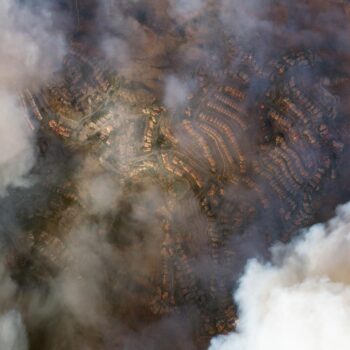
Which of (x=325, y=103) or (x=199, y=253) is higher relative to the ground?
(x=325, y=103)

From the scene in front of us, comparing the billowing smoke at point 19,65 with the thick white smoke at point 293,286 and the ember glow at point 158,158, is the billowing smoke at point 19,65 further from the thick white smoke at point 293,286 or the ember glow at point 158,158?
the thick white smoke at point 293,286

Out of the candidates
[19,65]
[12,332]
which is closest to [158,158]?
[19,65]

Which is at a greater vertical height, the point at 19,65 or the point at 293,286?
the point at 19,65

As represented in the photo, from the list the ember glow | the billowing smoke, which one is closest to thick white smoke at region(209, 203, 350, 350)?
the ember glow

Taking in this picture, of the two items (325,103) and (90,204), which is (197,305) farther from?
(325,103)

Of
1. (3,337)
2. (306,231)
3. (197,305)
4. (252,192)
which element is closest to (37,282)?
(3,337)

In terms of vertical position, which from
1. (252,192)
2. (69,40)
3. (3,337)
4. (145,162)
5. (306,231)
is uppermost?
(69,40)

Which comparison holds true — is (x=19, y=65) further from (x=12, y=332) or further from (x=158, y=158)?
(x=12, y=332)

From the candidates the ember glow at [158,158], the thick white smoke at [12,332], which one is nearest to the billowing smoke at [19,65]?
the ember glow at [158,158]
